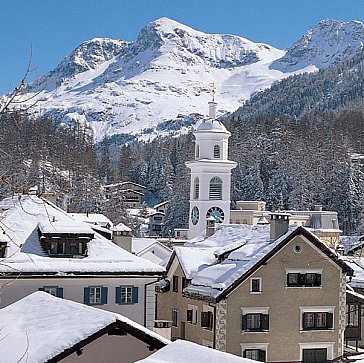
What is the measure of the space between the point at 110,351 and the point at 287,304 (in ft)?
68.9

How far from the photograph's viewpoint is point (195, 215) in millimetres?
54312

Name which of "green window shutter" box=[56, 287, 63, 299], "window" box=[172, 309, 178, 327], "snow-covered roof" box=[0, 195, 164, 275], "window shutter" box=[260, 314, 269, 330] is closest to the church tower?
"window" box=[172, 309, 178, 327]

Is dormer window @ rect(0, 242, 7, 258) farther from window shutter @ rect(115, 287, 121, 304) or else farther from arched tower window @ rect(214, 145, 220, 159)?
arched tower window @ rect(214, 145, 220, 159)

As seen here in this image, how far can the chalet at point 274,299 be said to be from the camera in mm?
32250

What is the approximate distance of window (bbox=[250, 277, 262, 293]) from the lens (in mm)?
32750

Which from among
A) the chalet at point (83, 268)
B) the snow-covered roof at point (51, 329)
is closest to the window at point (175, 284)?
the chalet at point (83, 268)

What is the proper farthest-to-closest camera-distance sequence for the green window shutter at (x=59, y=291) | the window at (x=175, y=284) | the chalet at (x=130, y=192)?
the chalet at (x=130, y=192), the window at (x=175, y=284), the green window shutter at (x=59, y=291)

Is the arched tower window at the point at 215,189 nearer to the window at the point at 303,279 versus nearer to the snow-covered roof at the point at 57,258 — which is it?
the window at the point at 303,279

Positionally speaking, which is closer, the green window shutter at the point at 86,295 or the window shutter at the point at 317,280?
the green window shutter at the point at 86,295

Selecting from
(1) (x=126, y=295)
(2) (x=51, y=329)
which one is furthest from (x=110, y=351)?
(1) (x=126, y=295)

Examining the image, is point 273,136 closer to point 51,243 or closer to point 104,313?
point 51,243

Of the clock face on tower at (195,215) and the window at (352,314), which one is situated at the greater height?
the clock face on tower at (195,215)

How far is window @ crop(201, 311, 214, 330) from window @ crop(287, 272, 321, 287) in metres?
3.30

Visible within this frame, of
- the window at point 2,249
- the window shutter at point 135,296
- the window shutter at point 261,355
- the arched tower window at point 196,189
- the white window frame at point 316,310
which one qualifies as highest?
the arched tower window at point 196,189
